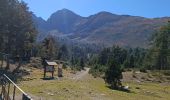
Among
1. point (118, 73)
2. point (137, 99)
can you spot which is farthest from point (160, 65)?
→ point (137, 99)

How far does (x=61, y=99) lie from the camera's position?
2956cm

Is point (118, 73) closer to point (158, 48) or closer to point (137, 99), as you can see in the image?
point (137, 99)

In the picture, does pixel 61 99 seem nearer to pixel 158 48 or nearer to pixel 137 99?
pixel 137 99

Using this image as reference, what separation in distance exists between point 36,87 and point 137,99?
389 inches

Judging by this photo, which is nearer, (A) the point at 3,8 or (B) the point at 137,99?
(B) the point at 137,99

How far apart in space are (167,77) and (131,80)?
12332 mm

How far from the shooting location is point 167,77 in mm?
72750

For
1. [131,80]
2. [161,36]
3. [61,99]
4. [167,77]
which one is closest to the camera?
[61,99]

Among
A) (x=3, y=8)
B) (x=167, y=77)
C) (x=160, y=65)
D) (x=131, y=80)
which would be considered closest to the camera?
(x=3, y=8)

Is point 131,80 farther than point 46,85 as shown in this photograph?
Yes

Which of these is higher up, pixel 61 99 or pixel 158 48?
pixel 158 48

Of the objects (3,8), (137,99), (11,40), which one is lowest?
(137,99)

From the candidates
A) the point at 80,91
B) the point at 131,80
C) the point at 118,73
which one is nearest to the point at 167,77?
the point at 131,80

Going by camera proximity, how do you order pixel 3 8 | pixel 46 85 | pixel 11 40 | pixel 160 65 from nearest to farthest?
pixel 46 85 → pixel 3 8 → pixel 11 40 → pixel 160 65
